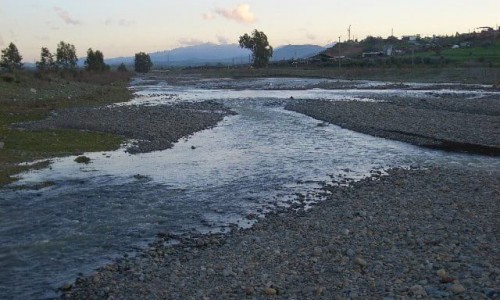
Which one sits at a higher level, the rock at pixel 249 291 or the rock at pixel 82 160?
the rock at pixel 82 160

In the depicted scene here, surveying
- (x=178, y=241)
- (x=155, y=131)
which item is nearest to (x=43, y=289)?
(x=178, y=241)

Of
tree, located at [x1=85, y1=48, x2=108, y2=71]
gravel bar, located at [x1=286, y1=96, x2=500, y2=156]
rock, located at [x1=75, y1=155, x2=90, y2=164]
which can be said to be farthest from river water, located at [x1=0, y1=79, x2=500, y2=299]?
tree, located at [x1=85, y1=48, x2=108, y2=71]

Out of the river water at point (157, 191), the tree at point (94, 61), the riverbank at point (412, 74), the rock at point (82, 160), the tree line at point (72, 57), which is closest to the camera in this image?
the river water at point (157, 191)

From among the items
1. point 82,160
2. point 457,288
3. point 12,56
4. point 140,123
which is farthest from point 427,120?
point 12,56

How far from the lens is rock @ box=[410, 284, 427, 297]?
10.6 meters

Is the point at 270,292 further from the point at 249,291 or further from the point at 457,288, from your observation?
the point at 457,288

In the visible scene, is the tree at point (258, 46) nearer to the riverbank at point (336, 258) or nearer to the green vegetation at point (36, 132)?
the green vegetation at point (36, 132)

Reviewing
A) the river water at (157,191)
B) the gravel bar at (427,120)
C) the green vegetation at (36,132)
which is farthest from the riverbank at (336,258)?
the gravel bar at (427,120)

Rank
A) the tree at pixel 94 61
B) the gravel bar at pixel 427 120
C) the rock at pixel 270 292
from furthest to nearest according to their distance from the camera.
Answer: the tree at pixel 94 61 → the gravel bar at pixel 427 120 → the rock at pixel 270 292

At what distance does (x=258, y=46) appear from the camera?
181 meters

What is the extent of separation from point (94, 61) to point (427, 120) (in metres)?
114

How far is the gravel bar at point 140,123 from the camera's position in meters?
34.7

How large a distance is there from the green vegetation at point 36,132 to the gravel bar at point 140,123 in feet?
5.62

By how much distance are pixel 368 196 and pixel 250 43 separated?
559 feet
